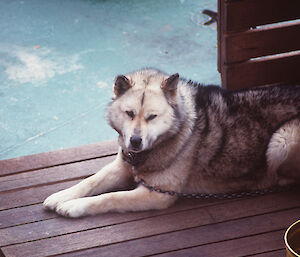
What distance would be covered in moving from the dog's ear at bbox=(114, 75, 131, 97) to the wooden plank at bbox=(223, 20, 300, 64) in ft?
4.55

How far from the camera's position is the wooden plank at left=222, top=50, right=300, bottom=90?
4.07 metres

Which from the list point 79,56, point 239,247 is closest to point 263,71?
point 239,247

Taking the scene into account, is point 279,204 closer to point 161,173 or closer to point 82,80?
point 161,173

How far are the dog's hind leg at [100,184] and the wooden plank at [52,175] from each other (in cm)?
26

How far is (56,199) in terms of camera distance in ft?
10.4

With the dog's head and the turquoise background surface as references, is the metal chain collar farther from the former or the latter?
the turquoise background surface

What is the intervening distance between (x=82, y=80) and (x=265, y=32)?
275 cm

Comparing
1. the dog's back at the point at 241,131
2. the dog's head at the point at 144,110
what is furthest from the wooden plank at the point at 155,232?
the dog's head at the point at 144,110

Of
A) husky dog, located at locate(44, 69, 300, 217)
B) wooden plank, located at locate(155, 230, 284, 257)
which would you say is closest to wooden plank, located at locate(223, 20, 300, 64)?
husky dog, located at locate(44, 69, 300, 217)

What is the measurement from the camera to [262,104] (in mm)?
3137

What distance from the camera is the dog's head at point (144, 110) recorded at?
277cm

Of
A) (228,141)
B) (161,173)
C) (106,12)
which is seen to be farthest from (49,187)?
(106,12)

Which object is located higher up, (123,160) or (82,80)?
(123,160)

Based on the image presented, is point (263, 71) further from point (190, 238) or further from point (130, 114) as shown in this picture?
point (190, 238)
